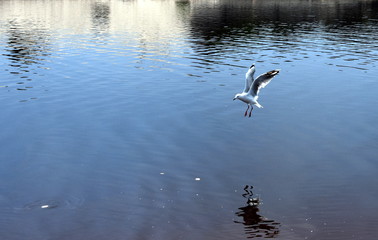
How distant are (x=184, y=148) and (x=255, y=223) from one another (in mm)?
9081

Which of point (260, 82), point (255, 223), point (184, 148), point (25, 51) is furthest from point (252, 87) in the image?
point (25, 51)

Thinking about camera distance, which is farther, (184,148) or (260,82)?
(184,148)

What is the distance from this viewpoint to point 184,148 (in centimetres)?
2817

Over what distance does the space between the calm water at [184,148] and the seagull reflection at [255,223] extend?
79 mm

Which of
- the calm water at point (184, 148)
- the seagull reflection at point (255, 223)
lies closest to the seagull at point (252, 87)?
the calm water at point (184, 148)

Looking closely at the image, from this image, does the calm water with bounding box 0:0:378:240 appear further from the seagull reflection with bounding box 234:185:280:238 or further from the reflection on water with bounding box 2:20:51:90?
the reflection on water with bounding box 2:20:51:90

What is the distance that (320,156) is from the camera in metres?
27.2

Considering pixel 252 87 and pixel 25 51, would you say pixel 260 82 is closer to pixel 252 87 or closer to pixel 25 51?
pixel 252 87

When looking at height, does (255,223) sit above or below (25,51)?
below

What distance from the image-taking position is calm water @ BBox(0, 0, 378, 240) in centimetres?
1994

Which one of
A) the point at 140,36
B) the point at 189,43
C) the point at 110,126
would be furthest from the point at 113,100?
the point at 140,36

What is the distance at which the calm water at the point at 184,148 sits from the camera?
19.9 metres

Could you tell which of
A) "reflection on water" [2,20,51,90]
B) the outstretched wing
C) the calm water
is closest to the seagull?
the outstretched wing

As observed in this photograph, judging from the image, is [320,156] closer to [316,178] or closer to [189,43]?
[316,178]
